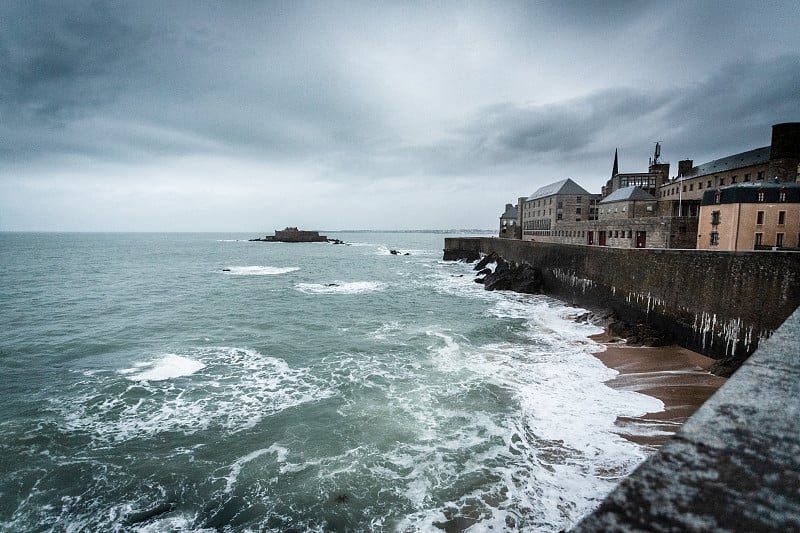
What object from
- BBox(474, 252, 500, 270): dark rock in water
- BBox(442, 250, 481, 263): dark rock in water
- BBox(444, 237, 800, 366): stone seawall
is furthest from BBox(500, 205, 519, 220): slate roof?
BBox(444, 237, 800, 366): stone seawall

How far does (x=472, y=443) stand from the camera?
9.64m

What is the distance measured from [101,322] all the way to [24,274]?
1315 inches

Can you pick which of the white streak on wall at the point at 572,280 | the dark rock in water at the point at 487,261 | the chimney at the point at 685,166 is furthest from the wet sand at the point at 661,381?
the chimney at the point at 685,166

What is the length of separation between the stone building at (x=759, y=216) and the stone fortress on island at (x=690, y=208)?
4 centimetres

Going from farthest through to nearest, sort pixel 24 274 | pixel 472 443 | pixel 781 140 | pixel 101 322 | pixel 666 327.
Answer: pixel 24 274, pixel 781 140, pixel 101 322, pixel 666 327, pixel 472 443

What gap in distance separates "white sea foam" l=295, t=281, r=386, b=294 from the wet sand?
71.3 ft

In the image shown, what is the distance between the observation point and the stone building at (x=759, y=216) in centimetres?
2253

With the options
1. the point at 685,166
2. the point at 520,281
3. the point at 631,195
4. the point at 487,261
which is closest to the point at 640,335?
the point at 520,281

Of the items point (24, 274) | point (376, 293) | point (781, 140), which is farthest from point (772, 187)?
point (24, 274)

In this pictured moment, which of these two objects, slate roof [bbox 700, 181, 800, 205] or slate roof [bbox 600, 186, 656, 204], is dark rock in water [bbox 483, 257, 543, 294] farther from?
slate roof [bbox 600, 186, 656, 204]

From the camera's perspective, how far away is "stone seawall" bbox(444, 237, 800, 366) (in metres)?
13.7

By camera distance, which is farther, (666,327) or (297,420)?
(666,327)

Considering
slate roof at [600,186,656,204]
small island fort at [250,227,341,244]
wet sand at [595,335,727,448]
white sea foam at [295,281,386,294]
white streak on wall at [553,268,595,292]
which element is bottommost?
white sea foam at [295,281,386,294]

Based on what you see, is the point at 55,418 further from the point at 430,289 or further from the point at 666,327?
the point at 430,289
